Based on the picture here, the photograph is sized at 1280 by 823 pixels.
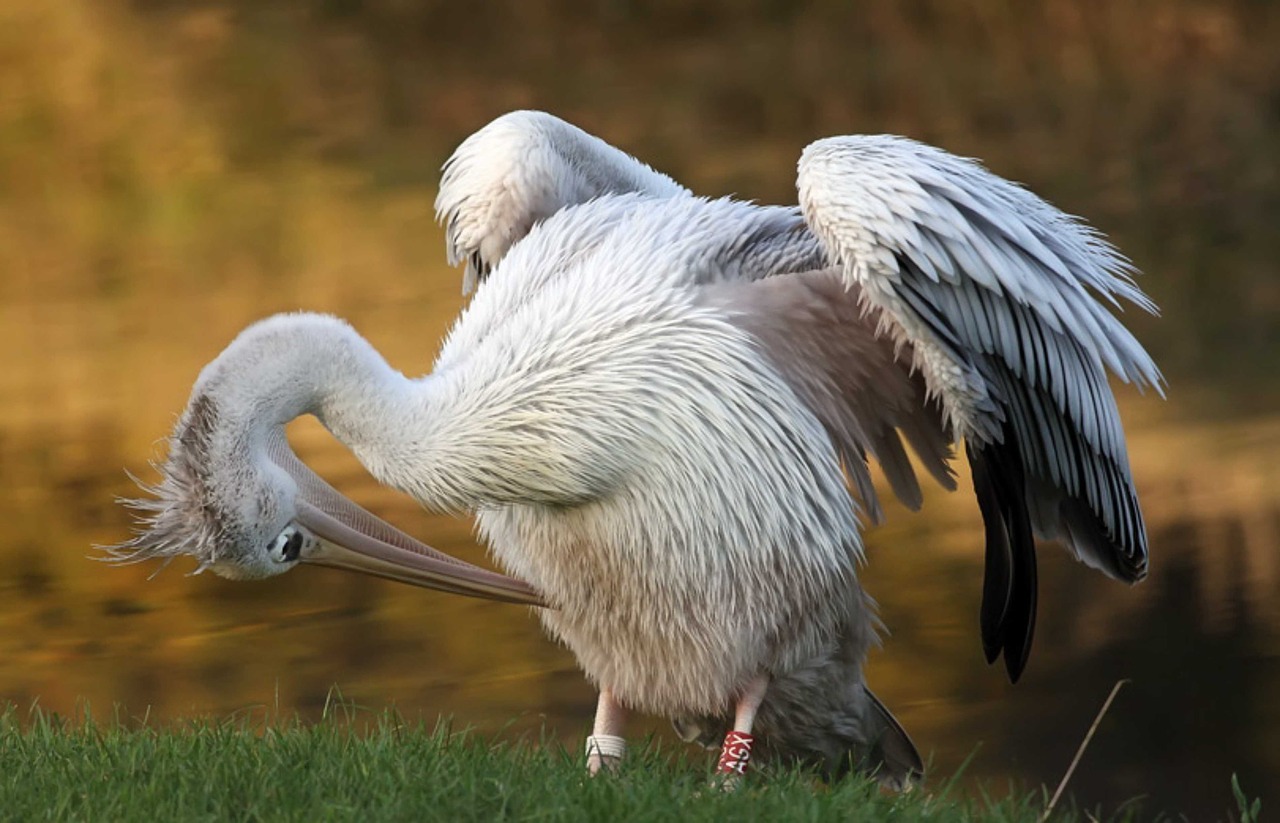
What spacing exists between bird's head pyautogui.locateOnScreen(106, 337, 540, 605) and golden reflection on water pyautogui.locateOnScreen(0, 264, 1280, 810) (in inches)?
75.5

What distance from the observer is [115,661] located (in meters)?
9.27

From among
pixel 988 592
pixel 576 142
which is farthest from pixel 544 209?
pixel 988 592

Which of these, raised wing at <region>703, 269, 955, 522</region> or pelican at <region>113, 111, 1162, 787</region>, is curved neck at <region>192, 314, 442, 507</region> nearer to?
pelican at <region>113, 111, 1162, 787</region>

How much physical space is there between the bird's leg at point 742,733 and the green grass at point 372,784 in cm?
6

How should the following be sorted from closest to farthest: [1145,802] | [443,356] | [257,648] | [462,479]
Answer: [462,479]
[443,356]
[1145,802]
[257,648]

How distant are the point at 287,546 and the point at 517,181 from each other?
1347 mm

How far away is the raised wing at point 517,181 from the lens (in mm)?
5617

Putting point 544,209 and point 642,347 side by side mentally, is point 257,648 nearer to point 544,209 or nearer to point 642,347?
point 544,209

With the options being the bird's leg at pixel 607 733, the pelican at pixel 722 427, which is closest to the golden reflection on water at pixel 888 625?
the bird's leg at pixel 607 733

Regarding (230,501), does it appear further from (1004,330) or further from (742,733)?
(1004,330)

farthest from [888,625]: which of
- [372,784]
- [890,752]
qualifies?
[372,784]

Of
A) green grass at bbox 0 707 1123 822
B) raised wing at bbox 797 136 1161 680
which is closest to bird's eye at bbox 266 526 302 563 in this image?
green grass at bbox 0 707 1123 822

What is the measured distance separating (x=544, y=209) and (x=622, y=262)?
675mm

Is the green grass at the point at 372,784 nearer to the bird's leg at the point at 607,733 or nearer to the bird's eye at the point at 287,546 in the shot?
the bird's leg at the point at 607,733
